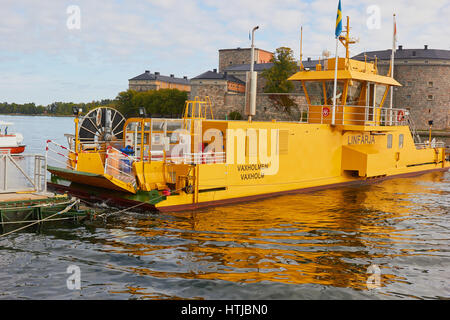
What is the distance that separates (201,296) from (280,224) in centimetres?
589

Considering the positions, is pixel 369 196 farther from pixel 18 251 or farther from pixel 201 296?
pixel 18 251

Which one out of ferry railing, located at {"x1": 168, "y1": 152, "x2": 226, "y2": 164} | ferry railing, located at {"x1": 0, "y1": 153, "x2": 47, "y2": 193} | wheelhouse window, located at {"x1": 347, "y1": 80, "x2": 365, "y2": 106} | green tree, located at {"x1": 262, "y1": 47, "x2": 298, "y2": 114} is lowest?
ferry railing, located at {"x1": 0, "y1": 153, "x2": 47, "y2": 193}

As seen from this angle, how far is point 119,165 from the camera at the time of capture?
1625 cm

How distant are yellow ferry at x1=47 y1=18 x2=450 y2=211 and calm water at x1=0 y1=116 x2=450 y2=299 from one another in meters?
1.00

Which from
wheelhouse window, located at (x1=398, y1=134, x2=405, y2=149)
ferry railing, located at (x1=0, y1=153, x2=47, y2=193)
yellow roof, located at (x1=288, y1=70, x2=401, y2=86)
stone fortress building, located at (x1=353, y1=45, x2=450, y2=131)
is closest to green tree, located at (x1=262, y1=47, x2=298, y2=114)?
stone fortress building, located at (x1=353, y1=45, x2=450, y2=131)

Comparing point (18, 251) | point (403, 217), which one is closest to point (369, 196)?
point (403, 217)

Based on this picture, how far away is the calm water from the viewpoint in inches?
342

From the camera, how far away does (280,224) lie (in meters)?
13.8

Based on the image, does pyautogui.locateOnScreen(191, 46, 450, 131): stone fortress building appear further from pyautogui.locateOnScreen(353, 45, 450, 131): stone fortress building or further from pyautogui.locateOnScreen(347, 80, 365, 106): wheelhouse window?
pyautogui.locateOnScreen(347, 80, 365, 106): wheelhouse window

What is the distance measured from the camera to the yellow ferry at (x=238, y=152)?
15.0 metres

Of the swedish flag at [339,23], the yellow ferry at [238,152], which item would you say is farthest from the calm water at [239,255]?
the swedish flag at [339,23]

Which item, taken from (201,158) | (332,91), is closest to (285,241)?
(201,158)

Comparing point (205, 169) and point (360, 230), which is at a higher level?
point (205, 169)

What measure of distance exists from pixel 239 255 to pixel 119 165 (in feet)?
24.0
